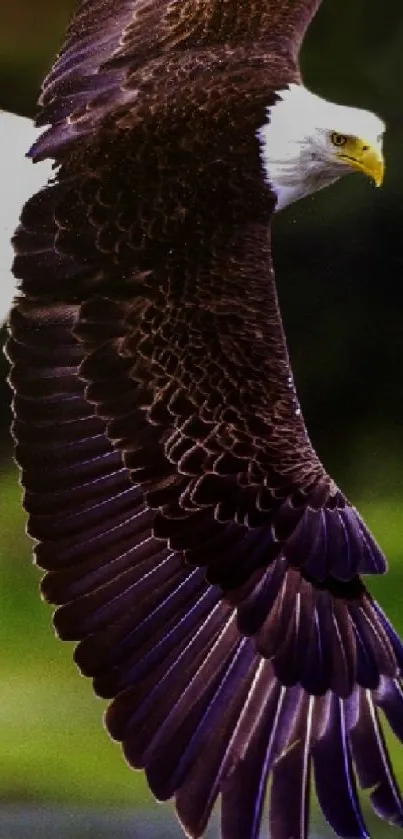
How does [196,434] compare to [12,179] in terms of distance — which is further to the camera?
[12,179]

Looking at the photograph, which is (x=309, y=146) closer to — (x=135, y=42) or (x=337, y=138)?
(x=337, y=138)

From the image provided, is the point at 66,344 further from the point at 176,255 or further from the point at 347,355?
the point at 347,355

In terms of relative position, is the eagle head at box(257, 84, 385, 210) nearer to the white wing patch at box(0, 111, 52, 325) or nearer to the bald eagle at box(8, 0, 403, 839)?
the bald eagle at box(8, 0, 403, 839)

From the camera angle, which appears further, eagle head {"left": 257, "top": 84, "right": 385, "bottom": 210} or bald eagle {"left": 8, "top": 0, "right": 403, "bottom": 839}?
eagle head {"left": 257, "top": 84, "right": 385, "bottom": 210}

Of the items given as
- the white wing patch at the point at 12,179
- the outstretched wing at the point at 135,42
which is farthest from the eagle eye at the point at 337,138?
the white wing patch at the point at 12,179

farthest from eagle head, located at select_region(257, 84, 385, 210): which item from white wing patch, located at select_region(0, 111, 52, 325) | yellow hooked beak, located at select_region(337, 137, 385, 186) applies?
white wing patch, located at select_region(0, 111, 52, 325)

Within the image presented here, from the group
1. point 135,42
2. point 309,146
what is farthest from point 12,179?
point 309,146

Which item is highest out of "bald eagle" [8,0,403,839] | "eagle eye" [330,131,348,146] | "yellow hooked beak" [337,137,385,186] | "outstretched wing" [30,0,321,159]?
"outstretched wing" [30,0,321,159]

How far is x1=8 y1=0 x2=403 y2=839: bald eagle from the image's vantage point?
161 cm

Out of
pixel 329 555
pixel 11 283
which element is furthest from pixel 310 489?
pixel 11 283

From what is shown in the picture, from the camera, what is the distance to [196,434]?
5.57 feet

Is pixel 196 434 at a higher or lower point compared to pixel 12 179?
lower

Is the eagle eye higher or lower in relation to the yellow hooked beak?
higher

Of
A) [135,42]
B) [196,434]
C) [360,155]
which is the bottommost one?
[196,434]
